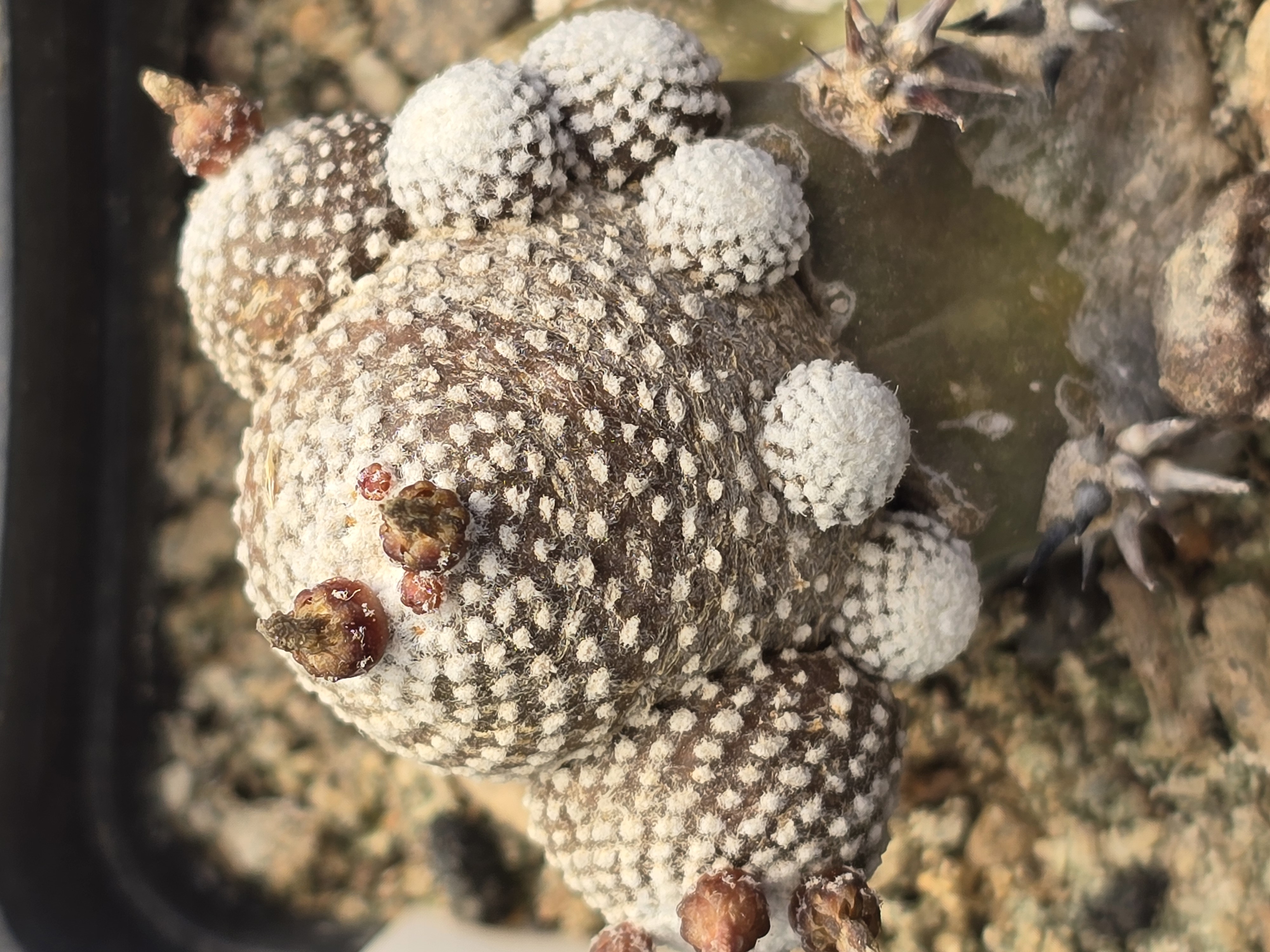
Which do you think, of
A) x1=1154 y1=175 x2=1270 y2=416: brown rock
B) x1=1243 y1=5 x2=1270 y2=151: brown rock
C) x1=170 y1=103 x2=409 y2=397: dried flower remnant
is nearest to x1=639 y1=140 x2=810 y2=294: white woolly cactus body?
x1=170 y1=103 x2=409 y2=397: dried flower remnant

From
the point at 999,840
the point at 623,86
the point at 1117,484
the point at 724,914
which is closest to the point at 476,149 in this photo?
the point at 623,86

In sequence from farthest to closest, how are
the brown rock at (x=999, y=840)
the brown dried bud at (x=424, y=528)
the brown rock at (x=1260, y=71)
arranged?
1. the brown rock at (x=999, y=840)
2. the brown rock at (x=1260, y=71)
3. the brown dried bud at (x=424, y=528)

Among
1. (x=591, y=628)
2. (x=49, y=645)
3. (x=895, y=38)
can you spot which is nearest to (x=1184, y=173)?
(x=895, y=38)

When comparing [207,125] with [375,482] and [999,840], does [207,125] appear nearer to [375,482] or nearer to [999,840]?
[375,482]

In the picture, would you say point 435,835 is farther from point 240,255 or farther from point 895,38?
point 895,38

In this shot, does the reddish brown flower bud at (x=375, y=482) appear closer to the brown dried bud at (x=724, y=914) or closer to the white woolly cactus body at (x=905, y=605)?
the brown dried bud at (x=724, y=914)

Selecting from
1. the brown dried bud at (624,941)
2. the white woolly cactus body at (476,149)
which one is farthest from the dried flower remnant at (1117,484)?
the white woolly cactus body at (476,149)

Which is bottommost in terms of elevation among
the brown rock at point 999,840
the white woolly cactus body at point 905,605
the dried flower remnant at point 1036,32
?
the brown rock at point 999,840

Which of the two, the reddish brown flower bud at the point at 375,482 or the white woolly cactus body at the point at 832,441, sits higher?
the reddish brown flower bud at the point at 375,482

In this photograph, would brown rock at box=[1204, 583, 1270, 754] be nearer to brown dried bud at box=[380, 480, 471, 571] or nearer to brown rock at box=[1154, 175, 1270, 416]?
brown rock at box=[1154, 175, 1270, 416]
